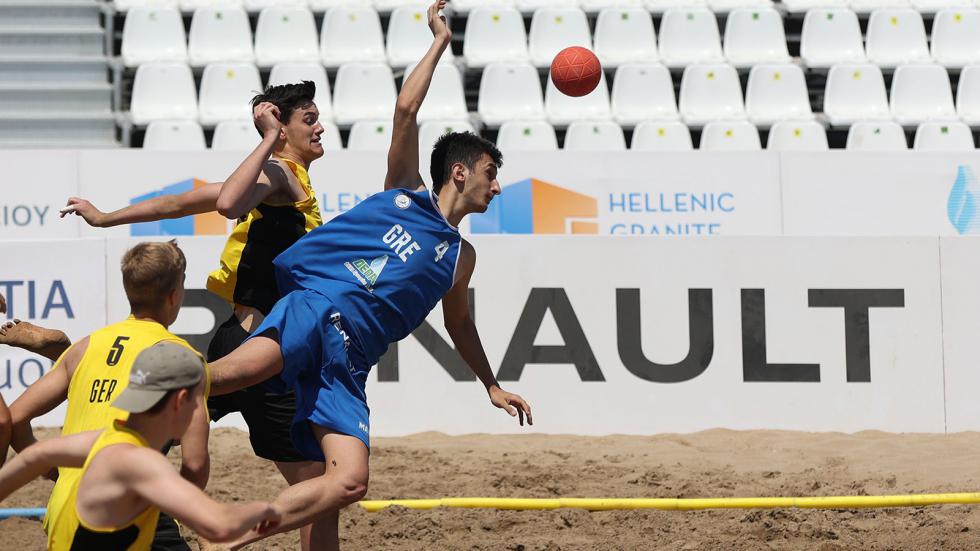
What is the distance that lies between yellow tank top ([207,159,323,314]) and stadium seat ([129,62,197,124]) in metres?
7.13

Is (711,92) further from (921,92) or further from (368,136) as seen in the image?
(368,136)

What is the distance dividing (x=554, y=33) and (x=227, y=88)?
3.27 metres

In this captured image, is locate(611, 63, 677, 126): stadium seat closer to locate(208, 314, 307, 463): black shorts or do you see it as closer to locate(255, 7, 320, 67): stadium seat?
locate(255, 7, 320, 67): stadium seat

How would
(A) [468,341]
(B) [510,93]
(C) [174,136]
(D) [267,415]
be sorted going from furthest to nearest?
(B) [510,93], (C) [174,136], (A) [468,341], (D) [267,415]

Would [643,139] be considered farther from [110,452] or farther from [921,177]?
[110,452]

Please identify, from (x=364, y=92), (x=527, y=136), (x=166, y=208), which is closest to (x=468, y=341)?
(x=166, y=208)

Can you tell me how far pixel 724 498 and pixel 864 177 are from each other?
5.06 m

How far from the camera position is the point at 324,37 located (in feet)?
40.1

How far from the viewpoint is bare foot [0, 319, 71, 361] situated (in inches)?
174

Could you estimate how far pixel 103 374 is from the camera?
363cm

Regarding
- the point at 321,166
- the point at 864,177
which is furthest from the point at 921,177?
the point at 321,166

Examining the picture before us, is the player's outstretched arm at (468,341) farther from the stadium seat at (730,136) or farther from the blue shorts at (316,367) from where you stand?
the stadium seat at (730,136)

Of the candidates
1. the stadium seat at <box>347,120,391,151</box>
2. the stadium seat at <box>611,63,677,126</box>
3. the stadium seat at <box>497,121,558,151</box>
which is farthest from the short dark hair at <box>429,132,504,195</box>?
the stadium seat at <box>611,63,677,126</box>

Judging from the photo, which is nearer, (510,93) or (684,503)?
(684,503)
